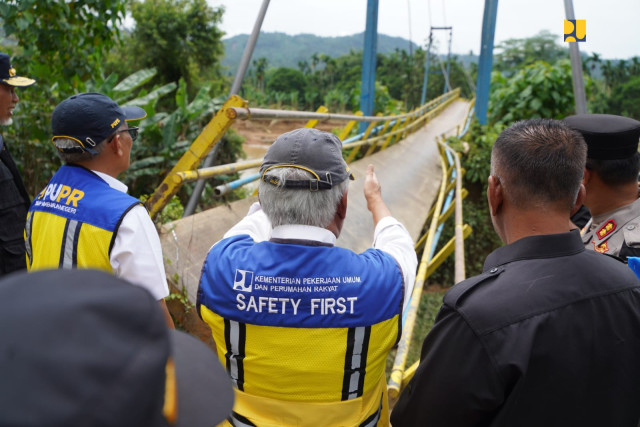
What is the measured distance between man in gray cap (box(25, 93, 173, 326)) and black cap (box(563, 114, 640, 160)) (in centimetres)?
169

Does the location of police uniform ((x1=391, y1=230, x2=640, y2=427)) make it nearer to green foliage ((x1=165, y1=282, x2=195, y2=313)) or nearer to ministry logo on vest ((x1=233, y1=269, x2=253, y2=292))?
ministry logo on vest ((x1=233, y1=269, x2=253, y2=292))

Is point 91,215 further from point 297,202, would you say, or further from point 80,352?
point 80,352

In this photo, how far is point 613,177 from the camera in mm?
1819

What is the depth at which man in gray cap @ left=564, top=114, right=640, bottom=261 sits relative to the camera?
1.78 meters

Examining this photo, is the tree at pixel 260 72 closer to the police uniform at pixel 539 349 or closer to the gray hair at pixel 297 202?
the gray hair at pixel 297 202

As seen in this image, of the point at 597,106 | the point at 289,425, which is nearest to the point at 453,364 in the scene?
the point at 289,425

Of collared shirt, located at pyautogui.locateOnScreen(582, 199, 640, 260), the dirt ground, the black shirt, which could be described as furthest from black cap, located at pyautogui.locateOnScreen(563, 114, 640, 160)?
the dirt ground

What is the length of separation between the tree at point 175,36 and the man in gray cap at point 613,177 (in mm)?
18596

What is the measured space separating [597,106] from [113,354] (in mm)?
41369

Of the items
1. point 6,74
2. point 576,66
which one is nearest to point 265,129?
point 576,66

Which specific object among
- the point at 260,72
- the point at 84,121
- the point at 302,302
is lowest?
the point at 302,302

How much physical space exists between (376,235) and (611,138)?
3.50ft

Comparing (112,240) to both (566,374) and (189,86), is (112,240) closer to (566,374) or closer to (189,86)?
(566,374)

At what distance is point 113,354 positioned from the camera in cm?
57
